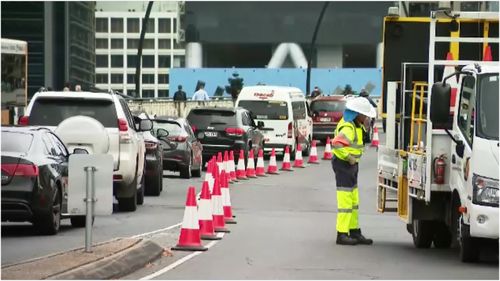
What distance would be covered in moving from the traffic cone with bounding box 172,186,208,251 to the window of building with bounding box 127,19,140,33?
88.3 meters

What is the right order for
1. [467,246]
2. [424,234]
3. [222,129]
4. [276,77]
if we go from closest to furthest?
[467,246] → [424,234] → [222,129] → [276,77]

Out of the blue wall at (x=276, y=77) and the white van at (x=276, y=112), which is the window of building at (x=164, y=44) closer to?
the blue wall at (x=276, y=77)

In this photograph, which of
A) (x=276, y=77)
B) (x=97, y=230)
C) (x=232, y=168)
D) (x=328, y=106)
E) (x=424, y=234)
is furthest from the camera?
(x=276, y=77)

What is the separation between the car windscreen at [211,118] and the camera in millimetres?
34344

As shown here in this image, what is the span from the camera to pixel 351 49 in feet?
380

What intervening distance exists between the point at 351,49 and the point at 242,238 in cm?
9944

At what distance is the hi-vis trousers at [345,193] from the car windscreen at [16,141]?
13.4 feet

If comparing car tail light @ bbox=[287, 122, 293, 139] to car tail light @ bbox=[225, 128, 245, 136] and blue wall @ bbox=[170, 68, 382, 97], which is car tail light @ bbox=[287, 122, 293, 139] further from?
blue wall @ bbox=[170, 68, 382, 97]

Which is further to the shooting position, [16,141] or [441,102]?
[16,141]

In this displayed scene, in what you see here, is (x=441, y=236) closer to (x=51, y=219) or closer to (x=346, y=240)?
(x=346, y=240)

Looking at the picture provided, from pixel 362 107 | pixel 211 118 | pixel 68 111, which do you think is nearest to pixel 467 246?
pixel 362 107

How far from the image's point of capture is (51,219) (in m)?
17.1

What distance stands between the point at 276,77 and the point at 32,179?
244 feet

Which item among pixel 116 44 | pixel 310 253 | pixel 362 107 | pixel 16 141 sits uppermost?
pixel 116 44
